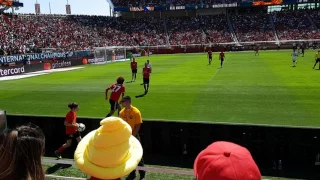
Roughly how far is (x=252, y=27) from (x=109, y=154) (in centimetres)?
7916

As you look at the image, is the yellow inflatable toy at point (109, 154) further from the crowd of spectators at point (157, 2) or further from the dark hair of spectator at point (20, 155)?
the crowd of spectators at point (157, 2)

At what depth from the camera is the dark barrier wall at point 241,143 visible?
25.8ft

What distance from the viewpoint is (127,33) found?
7725 cm

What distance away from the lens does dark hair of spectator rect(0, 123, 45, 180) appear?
212cm

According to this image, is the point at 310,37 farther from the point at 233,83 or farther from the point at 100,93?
the point at 100,93

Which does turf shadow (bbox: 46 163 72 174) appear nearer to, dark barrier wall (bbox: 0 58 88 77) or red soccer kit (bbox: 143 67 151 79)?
red soccer kit (bbox: 143 67 151 79)

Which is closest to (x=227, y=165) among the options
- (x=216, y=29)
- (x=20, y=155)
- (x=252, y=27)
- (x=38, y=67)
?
(x=20, y=155)

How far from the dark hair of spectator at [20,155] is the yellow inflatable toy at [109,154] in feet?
2.05

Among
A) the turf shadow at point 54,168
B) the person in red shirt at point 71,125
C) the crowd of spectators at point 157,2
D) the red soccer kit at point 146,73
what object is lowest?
the turf shadow at point 54,168

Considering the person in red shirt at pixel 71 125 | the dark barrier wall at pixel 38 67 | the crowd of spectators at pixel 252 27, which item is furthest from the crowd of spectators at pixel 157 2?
the person in red shirt at pixel 71 125

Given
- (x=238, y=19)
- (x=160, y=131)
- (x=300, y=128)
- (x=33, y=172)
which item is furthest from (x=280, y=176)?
(x=238, y=19)

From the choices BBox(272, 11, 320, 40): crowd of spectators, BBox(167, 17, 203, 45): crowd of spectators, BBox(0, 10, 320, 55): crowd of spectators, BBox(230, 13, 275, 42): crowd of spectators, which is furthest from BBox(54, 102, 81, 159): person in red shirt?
BBox(272, 11, 320, 40): crowd of spectators

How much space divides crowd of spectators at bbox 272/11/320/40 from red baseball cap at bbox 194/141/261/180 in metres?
74.4

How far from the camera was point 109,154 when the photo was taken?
2.77 m
